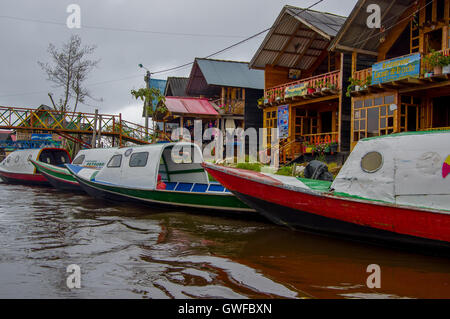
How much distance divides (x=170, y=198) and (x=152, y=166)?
51.1 inches

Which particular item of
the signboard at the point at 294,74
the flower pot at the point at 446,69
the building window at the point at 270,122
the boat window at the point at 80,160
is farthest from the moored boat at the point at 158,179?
the signboard at the point at 294,74

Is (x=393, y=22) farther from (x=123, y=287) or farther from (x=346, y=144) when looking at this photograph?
(x=123, y=287)

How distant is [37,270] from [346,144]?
575 inches

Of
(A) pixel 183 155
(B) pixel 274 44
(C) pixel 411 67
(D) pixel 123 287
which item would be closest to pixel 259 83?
(B) pixel 274 44

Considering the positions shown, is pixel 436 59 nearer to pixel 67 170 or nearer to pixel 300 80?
pixel 300 80

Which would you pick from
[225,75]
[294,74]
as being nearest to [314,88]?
[294,74]

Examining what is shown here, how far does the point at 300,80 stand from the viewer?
62.3 ft

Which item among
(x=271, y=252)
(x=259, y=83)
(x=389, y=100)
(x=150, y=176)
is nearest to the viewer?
(x=271, y=252)

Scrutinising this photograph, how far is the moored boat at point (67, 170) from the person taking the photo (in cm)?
1614

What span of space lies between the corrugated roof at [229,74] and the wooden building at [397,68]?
1075cm

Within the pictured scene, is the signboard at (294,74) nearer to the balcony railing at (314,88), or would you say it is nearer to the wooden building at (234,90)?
the balcony railing at (314,88)

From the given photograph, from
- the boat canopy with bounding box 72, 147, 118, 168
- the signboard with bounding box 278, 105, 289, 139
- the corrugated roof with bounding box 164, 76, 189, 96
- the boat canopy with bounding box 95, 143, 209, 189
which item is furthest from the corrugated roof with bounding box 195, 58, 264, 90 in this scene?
the boat canopy with bounding box 95, 143, 209, 189

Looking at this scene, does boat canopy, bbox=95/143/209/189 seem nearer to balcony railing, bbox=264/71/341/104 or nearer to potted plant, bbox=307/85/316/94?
balcony railing, bbox=264/71/341/104
